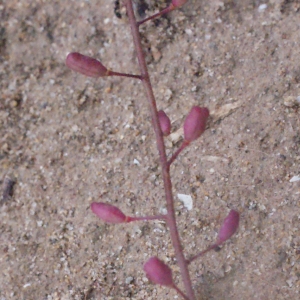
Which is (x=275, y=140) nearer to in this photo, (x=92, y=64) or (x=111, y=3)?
(x=92, y=64)

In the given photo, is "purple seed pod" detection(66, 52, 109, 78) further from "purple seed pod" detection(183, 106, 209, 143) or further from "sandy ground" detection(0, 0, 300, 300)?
"sandy ground" detection(0, 0, 300, 300)

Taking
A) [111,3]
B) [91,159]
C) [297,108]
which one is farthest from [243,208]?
[111,3]

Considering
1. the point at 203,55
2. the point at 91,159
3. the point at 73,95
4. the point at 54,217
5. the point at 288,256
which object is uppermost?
the point at 73,95

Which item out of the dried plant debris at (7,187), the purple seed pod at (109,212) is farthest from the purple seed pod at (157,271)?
the dried plant debris at (7,187)

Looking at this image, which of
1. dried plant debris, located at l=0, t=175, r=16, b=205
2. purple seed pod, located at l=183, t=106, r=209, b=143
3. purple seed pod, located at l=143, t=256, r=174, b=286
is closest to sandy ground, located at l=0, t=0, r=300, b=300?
dried plant debris, located at l=0, t=175, r=16, b=205

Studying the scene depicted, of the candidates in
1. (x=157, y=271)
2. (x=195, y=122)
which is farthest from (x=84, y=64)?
(x=157, y=271)

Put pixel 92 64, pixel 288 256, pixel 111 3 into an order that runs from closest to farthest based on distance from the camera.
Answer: pixel 92 64 → pixel 288 256 → pixel 111 3

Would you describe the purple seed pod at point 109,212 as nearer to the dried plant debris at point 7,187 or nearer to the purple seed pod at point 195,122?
the purple seed pod at point 195,122
